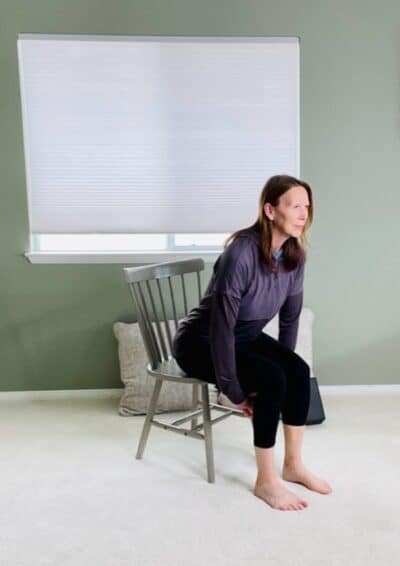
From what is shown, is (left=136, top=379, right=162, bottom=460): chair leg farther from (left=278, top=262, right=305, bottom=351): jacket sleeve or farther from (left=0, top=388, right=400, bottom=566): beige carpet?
(left=278, top=262, right=305, bottom=351): jacket sleeve

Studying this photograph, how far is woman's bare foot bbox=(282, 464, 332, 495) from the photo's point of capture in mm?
2092

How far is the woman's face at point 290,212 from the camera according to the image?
6.81ft

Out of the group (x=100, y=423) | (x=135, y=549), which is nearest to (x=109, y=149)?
(x=100, y=423)

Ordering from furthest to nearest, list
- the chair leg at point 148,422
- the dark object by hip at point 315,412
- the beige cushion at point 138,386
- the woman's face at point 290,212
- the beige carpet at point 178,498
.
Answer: the beige cushion at point 138,386 → the dark object by hip at point 315,412 → the chair leg at point 148,422 → the woman's face at point 290,212 → the beige carpet at point 178,498

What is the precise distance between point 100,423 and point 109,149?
1375 mm

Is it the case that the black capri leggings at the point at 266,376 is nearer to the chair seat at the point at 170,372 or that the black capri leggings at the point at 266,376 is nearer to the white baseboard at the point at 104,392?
the chair seat at the point at 170,372

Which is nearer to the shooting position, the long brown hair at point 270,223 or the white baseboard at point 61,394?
the long brown hair at point 270,223

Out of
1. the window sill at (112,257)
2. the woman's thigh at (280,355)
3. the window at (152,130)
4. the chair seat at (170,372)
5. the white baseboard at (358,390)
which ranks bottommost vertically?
the white baseboard at (358,390)

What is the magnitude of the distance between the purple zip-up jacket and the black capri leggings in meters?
0.04

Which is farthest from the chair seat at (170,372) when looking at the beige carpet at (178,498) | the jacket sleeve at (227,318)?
the beige carpet at (178,498)

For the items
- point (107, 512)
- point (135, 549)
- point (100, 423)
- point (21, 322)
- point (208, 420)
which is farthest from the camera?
point (21, 322)

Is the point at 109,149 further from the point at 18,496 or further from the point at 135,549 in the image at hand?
the point at 135,549

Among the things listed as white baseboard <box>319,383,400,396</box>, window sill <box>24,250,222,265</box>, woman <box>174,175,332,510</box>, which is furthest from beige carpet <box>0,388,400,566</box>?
window sill <box>24,250,222,265</box>

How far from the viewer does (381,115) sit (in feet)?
9.68
